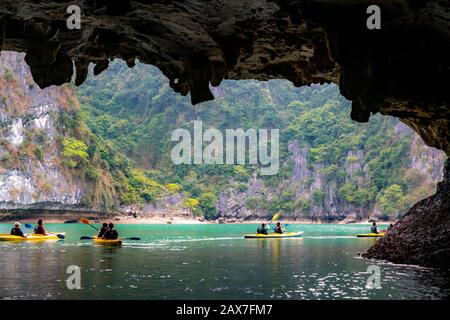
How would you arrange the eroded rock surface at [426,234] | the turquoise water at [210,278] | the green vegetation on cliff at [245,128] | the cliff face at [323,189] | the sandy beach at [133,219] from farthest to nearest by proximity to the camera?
the green vegetation on cliff at [245,128] < the cliff face at [323,189] < the sandy beach at [133,219] < the eroded rock surface at [426,234] < the turquoise water at [210,278]

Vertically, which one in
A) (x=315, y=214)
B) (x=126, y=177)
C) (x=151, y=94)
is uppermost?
(x=151, y=94)

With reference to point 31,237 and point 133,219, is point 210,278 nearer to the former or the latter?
point 31,237

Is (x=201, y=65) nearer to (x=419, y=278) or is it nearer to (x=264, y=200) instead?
(x=419, y=278)

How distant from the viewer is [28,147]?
303 ft

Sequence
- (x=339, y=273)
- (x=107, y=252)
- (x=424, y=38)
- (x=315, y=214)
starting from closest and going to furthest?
(x=424, y=38) → (x=339, y=273) → (x=107, y=252) → (x=315, y=214)

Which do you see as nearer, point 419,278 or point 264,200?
point 419,278

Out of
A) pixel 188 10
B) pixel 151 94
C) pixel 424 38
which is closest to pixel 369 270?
pixel 424 38

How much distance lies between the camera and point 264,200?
479 ft

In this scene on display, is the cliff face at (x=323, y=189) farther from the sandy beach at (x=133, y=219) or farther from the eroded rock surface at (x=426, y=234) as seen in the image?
the eroded rock surface at (x=426, y=234)

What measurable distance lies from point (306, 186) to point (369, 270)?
4991 inches

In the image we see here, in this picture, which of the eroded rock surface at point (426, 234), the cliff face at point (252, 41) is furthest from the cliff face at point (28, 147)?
the cliff face at point (252, 41)

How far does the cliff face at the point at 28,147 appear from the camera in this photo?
292 feet

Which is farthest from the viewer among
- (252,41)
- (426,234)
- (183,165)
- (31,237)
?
(183,165)

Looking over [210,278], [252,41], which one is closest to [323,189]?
[210,278]
